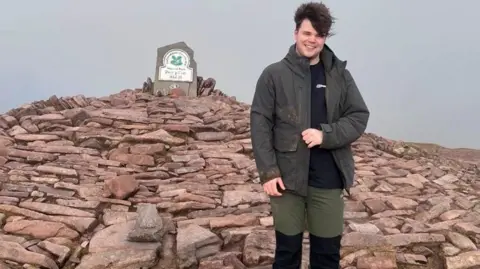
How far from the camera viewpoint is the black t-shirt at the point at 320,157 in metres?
3.90

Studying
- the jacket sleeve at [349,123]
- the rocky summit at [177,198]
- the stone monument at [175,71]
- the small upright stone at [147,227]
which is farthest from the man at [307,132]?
the stone monument at [175,71]

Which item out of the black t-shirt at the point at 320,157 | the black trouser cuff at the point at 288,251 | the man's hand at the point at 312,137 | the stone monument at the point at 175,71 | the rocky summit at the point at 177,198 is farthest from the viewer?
the stone monument at the point at 175,71

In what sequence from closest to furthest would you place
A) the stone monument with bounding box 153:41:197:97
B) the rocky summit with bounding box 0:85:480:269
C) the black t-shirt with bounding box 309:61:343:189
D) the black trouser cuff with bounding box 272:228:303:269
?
the black t-shirt with bounding box 309:61:343:189 → the black trouser cuff with bounding box 272:228:303:269 → the rocky summit with bounding box 0:85:480:269 → the stone monument with bounding box 153:41:197:97

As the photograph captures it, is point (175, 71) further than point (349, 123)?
Yes

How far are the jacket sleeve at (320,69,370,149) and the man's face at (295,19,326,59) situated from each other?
39cm

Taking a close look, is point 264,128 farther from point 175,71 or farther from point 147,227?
point 175,71

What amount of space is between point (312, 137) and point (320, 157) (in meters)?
0.25

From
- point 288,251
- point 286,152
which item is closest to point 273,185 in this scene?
point 286,152

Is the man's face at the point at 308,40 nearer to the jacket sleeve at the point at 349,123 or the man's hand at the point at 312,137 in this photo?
the jacket sleeve at the point at 349,123

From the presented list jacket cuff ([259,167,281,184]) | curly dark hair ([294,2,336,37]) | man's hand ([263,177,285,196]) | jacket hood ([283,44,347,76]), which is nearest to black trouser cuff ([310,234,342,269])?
man's hand ([263,177,285,196])

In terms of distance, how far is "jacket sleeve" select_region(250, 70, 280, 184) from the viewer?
3.80 meters

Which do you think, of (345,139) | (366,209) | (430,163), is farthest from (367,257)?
(430,163)

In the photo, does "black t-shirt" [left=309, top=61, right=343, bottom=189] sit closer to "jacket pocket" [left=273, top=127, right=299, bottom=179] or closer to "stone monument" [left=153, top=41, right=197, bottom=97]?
"jacket pocket" [left=273, top=127, right=299, bottom=179]

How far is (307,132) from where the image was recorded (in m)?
3.78
